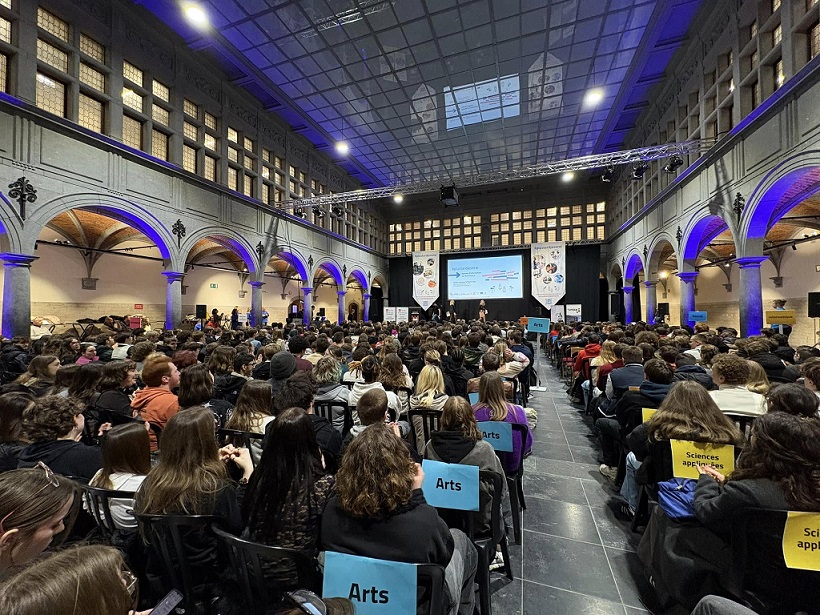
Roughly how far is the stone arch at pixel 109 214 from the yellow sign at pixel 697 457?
954 centimetres

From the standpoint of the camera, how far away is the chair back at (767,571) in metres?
1.31

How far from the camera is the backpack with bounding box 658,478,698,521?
167 cm

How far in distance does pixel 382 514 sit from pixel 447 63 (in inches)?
390

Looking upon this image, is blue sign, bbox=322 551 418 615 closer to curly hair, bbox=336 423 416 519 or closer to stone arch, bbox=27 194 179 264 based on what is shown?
curly hair, bbox=336 423 416 519

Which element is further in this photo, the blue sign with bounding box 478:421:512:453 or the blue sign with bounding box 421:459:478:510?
the blue sign with bounding box 478:421:512:453

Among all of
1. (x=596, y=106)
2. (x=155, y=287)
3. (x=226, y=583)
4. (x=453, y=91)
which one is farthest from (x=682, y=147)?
(x=155, y=287)

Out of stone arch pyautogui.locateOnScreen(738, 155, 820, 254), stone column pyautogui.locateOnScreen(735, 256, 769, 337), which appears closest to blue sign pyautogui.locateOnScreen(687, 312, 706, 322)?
stone column pyautogui.locateOnScreen(735, 256, 769, 337)

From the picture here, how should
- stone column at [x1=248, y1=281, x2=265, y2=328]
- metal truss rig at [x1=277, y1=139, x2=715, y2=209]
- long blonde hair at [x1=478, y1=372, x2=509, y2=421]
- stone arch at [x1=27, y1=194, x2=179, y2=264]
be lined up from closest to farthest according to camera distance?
long blonde hair at [x1=478, y1=372, x2=509, y2=421]
stone arch at [x1=27, y1=194, x2=179, y2=264]
metal truss rig at [x1=277, y1=139, x2=715, y2=209]
stone column at [x1=248, y1=281, x2=265, y2=328]

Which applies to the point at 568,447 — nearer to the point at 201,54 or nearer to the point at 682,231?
the point at 682,231

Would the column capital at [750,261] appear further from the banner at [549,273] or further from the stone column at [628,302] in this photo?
the banner at [549,273]

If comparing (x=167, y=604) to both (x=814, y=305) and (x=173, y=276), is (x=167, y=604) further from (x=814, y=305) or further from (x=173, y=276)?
(x=814, y=305)

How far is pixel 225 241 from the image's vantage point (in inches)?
428

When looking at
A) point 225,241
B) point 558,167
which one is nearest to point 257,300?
point 225,241

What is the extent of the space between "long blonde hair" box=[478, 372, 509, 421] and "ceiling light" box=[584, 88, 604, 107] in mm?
10515
